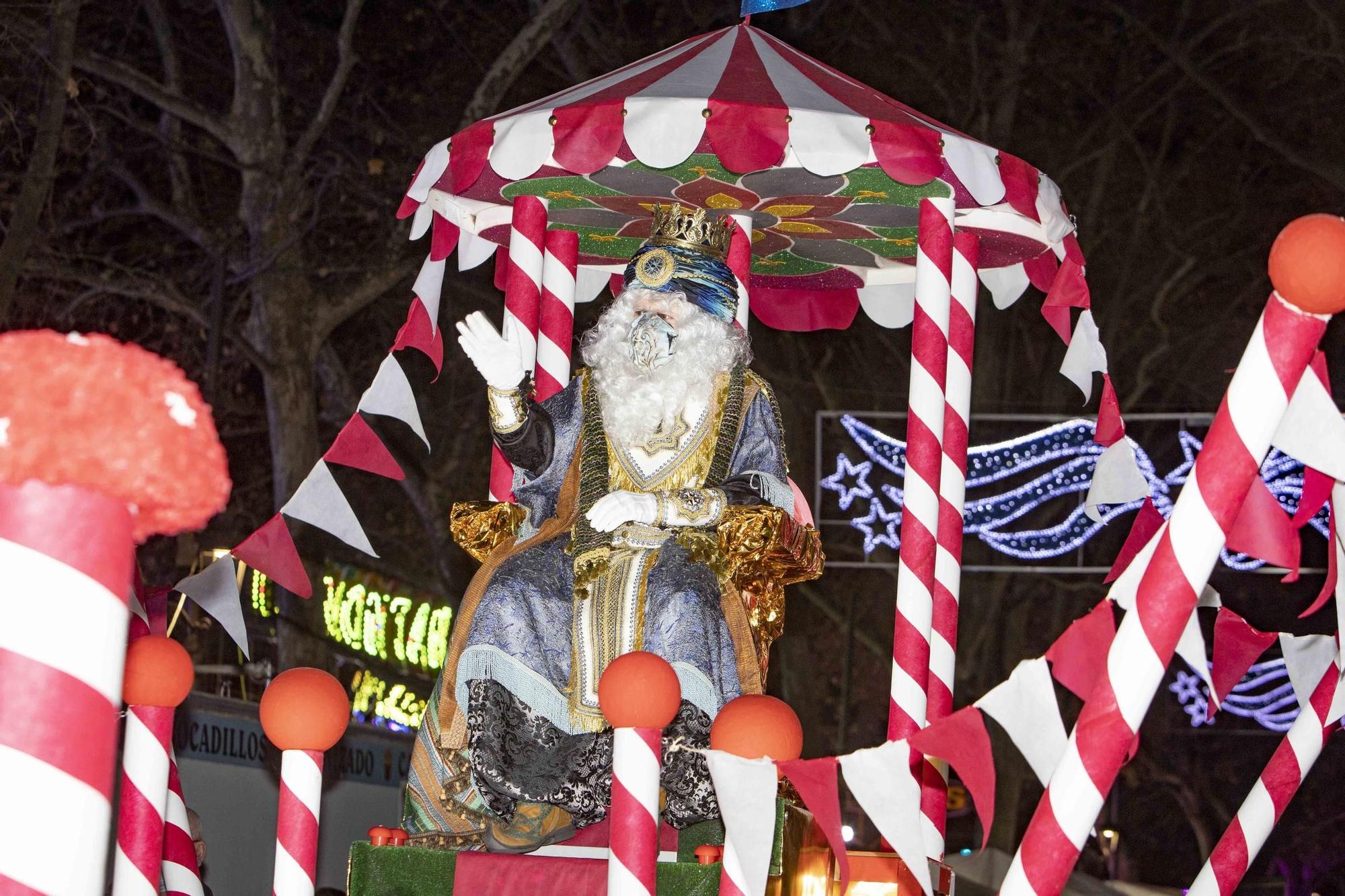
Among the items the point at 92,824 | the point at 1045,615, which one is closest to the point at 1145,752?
the point at 1045,615

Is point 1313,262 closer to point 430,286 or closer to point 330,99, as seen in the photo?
point 430,286

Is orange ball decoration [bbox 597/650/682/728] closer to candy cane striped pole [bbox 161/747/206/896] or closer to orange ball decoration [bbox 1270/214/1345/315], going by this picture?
orange ball decoration [bbox 1270/214/1345/315]

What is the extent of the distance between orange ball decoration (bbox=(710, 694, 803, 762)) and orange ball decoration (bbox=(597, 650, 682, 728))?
108 mm

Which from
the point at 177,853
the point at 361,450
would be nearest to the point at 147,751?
the point at 177,853

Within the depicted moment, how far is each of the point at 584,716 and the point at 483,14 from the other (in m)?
10.9

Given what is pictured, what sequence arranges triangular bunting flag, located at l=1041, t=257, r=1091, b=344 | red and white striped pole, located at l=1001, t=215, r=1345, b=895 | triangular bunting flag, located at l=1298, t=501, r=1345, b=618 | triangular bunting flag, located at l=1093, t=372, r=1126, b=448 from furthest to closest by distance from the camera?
1. triangular bunting flag, located at l=1093, t=372, r=1126, b=448
2. triangular bunting flag, located at l=1041, t=257, r=1091, b=344
3. triangular bunting flag, located at l=1298, t=501, r=1345, b=618
4. red and white striped pole, located at l=1001, t=215, r=1345, b=895

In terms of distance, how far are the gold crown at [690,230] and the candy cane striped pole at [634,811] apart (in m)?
2.53

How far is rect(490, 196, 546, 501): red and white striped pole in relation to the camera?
6074 mm

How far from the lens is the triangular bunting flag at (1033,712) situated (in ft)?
9.62

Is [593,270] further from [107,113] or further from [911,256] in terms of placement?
[107,113]

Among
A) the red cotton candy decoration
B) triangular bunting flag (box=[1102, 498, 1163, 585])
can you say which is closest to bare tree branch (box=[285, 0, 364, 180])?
triangular bunting flag (box=[1102, 498, 1163, 585])

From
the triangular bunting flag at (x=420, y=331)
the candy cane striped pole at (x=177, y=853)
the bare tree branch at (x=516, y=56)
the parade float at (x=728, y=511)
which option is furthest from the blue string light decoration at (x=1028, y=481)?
the candy cane striped pole at (x=177, y=853)

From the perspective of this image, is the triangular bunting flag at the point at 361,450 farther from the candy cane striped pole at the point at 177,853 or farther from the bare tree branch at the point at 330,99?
the bare tree branch at the point at 330,99

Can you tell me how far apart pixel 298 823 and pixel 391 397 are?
234cm
